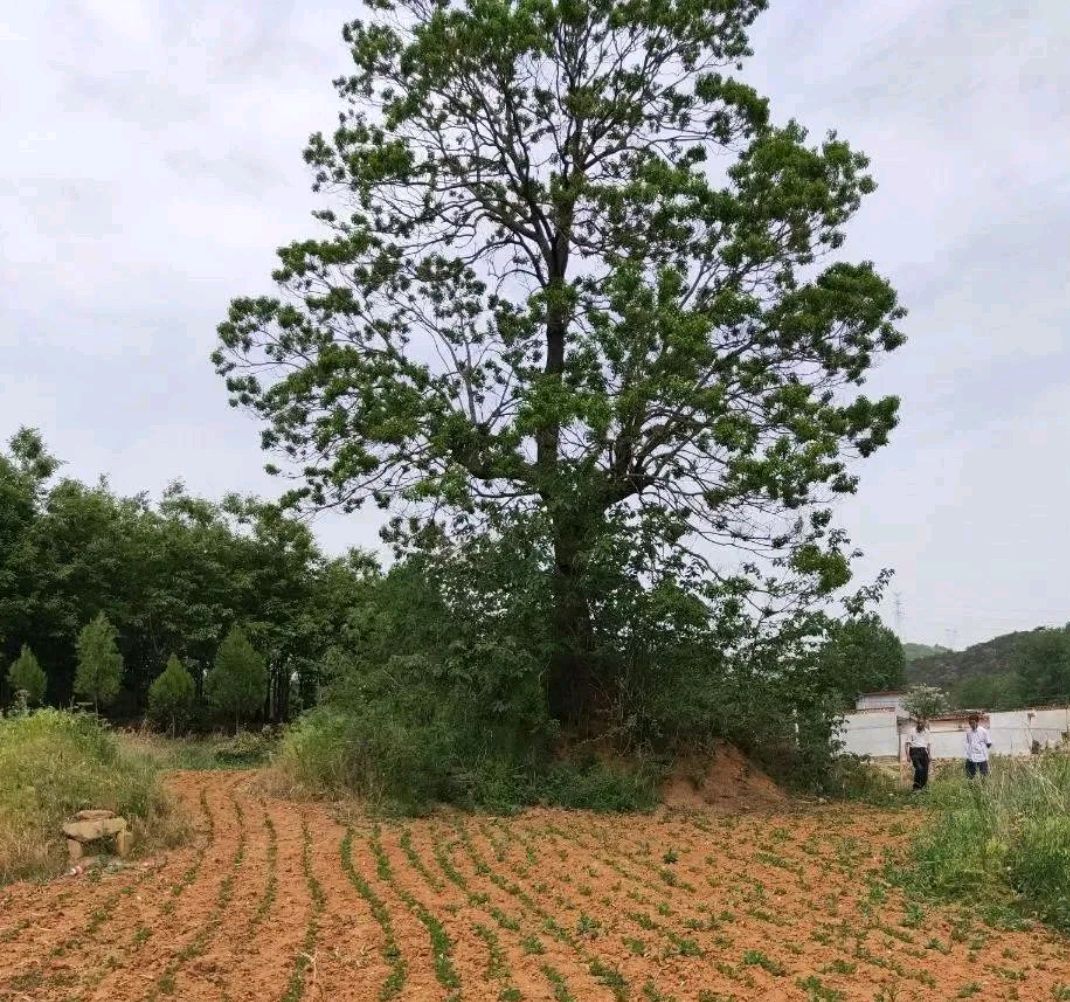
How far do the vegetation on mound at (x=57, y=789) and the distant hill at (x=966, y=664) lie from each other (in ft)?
202

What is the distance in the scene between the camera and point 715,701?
522 inches

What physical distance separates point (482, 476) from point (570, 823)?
15.9ft

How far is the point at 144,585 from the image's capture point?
2545 centimetres

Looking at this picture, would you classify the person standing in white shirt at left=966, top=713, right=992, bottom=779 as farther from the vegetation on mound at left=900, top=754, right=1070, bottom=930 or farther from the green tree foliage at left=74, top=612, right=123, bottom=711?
the green tree foliage at left=74, top=612, right=123, bottom=711

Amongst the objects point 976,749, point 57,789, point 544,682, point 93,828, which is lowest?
point 93,828

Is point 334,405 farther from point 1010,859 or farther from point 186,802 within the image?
point 1010,859

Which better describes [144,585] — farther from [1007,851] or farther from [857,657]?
[1007,851]

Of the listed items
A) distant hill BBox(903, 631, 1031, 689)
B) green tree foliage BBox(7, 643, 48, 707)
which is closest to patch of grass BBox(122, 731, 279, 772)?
green tree foliage BBox(7, 643, 48, 707)

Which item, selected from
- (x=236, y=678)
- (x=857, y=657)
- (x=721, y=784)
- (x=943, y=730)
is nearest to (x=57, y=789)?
(x=721, y=784)

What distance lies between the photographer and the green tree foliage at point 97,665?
68.9 feet

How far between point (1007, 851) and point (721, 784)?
6.08 metres

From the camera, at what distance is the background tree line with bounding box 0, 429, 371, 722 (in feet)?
76.6

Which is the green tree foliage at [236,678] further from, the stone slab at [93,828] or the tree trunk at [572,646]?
the stone slab at [93,828]

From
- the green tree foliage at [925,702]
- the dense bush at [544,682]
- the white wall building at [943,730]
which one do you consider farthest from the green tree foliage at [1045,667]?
the dense bush at [544,682]
